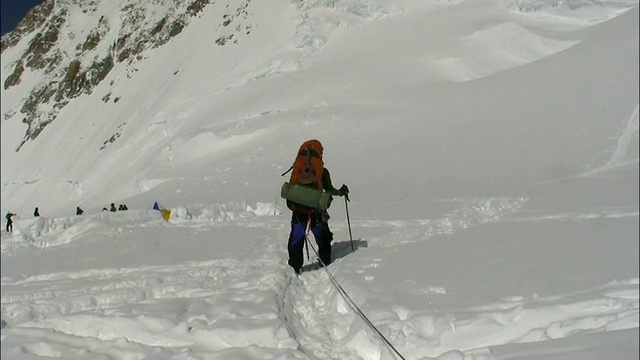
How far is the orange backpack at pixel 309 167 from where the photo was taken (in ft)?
19.2

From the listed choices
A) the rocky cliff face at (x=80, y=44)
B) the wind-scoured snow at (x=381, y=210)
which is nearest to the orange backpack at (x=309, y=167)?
the wind-scoured snow at (x=381, y=210)

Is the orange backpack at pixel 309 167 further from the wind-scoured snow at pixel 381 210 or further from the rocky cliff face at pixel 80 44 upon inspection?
the rocky cliff face at pixel 80 44

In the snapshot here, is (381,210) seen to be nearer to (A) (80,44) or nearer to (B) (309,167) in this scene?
(B) (309,167)

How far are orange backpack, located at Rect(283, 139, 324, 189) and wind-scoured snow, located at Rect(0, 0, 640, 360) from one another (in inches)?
38.4

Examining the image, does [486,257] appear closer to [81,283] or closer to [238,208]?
[81,283]

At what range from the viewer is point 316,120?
20.0m

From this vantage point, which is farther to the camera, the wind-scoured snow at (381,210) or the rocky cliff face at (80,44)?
the rocky cliff face at (80,44)

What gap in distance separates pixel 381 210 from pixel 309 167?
4.36 metres

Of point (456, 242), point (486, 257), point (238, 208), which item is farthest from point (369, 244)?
point (238, 208)

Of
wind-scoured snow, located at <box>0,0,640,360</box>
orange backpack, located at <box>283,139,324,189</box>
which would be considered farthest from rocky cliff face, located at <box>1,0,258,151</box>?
orange backpack, located at <box>283,139,324,189</box>

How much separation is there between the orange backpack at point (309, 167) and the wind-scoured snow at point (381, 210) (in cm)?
98

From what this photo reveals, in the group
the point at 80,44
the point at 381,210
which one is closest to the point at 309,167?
the point at 381,210

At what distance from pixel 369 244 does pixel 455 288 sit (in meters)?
2.71

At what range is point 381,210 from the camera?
9.98 metres
